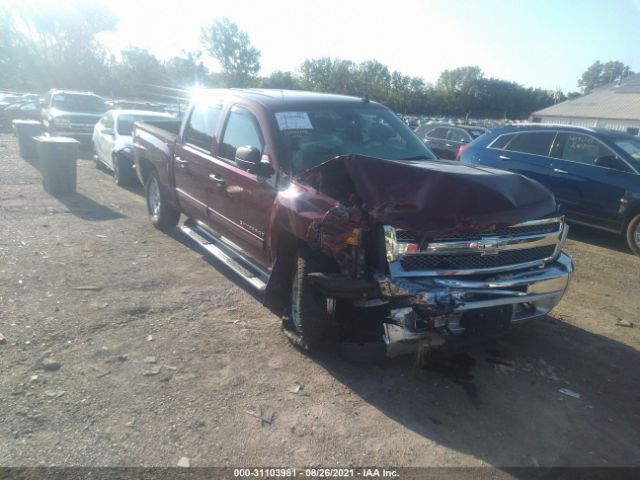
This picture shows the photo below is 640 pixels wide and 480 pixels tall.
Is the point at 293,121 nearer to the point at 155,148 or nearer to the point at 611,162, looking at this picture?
the point at 155,148

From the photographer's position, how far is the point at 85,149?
15.4m

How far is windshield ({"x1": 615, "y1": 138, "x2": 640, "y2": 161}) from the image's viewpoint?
24.7ft

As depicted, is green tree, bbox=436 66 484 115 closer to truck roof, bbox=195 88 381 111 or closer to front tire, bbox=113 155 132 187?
front tire, bbox=113 155 132 187

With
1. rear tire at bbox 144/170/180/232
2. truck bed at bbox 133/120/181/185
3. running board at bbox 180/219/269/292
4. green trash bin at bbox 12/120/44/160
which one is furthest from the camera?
green trash bin at bbox 12/120/44/160

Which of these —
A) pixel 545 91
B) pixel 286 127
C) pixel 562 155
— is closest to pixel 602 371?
pixel 286 127

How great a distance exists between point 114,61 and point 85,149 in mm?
40500

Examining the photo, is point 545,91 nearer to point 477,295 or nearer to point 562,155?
point 562,155

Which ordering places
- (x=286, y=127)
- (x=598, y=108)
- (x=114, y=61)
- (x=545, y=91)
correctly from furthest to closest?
(x=545, y=91) → (x=114, y=61) → (x=598, y=108) → (x=286, y=127)

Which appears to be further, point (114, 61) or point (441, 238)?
point (114, 61)

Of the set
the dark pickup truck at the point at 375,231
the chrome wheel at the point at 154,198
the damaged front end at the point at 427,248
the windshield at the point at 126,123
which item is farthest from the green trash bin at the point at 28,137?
the damaged front end at the point at 427,248

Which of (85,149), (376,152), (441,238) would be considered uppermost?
(376,152)

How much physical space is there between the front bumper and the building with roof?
32925 millimetres

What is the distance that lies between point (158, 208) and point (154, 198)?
287 millimetres

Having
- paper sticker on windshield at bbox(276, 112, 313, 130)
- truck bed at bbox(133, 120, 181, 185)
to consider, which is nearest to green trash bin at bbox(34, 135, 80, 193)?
truck bed at bbox(133, 120, 181, 185)
